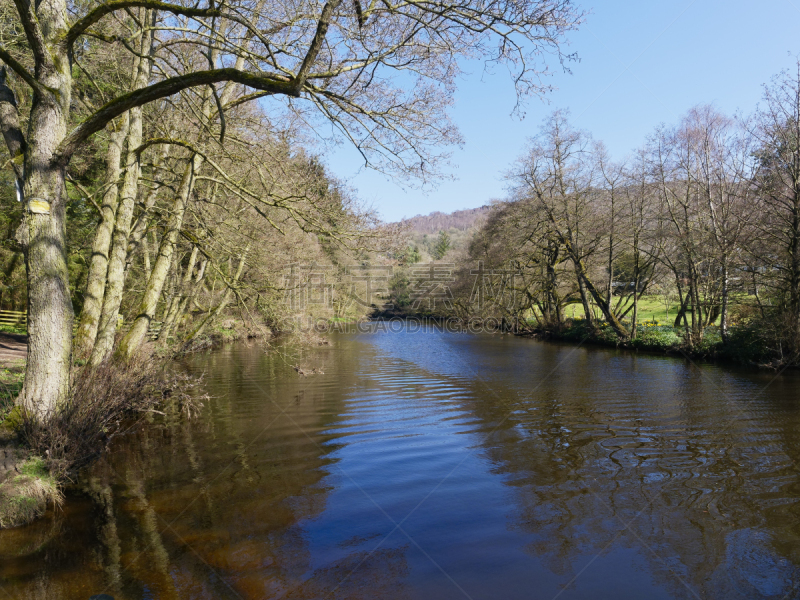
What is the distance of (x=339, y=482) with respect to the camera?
5930 millimetres

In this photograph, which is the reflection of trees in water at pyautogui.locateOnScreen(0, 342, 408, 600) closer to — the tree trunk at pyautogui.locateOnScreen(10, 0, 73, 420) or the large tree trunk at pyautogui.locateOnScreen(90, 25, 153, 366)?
the tree trunk at pyautogui.locateOnScreen(10, 0, 73, 420)

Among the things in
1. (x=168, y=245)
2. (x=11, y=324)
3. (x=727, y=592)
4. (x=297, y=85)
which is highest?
(x=297, y=85)

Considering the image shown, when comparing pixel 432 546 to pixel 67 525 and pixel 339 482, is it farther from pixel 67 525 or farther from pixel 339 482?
pixel 67 525

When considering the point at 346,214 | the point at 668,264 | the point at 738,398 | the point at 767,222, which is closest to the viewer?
the point at 346,214

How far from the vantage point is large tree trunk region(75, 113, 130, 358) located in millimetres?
7523

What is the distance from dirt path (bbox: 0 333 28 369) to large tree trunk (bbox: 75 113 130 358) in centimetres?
346

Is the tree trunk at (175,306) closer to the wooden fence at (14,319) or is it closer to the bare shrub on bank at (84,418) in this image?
the bare shrub on bank at (84,418)

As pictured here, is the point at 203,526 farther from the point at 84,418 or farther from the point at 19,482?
the point at 84,418

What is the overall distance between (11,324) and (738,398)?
1019 inches

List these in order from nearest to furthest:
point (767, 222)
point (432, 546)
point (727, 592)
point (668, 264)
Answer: point (727, 592) < point (432, 546) < point (767, 222) < point (668, 264)

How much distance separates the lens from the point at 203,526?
4668 mm

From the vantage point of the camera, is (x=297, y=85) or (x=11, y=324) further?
(x=11, y=324)

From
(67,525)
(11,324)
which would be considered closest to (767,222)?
(67,525)

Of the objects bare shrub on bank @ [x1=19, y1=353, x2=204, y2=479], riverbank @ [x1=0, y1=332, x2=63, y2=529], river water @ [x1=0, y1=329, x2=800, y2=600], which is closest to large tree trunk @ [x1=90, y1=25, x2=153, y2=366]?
bare shrub on bank @ [x1=19, y1=353, x2=204, y2=479]
